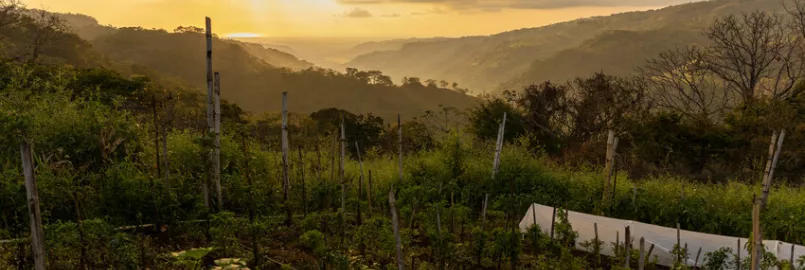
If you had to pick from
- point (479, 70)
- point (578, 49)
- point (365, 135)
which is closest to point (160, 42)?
point (365, 135)

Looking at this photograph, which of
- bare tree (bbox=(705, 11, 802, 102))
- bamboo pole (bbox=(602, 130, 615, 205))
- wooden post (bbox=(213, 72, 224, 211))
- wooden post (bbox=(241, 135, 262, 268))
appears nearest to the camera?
wooden post (bbox=(241, 135, 262, 268))

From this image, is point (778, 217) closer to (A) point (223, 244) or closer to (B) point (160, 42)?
(A) point (223, 244)

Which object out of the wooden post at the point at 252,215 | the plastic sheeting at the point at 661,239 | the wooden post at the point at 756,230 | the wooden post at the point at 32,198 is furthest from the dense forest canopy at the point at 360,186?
the wooden post at the point at 756,230

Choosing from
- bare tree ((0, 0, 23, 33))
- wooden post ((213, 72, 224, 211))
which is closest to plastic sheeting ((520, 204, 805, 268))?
wooden post ((213, 72, 224, 211))

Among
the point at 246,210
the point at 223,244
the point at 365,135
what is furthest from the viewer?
the point at 365,135

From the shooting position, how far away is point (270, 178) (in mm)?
7148

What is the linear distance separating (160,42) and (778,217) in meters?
83.4

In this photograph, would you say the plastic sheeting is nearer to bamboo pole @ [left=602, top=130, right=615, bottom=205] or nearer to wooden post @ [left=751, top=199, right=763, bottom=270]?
bamboo pole @ [left=602, top=130, right=615, bottom=205]

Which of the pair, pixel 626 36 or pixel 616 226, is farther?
pixel 626 36

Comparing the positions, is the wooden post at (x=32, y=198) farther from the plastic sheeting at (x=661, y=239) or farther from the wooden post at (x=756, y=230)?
the plastic sheeting at (x=661, y=239)

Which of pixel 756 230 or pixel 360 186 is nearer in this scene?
pixel 756 230

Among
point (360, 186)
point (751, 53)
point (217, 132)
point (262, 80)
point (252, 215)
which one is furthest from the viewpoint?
point (262, 80)

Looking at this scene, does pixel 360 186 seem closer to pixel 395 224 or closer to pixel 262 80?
pixel 395 224

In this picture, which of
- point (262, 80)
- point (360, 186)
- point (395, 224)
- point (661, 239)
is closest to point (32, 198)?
point (395, 224)
